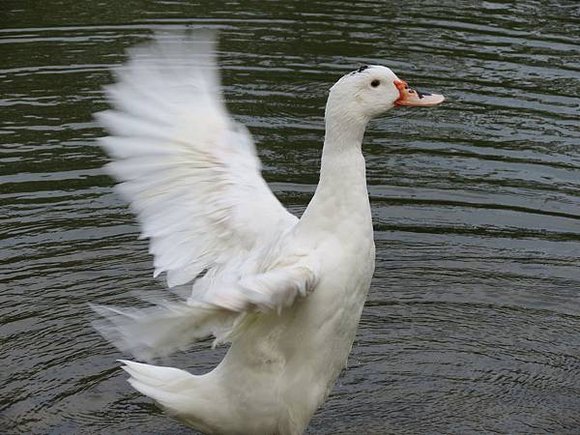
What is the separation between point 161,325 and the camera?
4801mm

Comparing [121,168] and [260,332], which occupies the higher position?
[121,168]

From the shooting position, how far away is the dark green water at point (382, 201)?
710cm

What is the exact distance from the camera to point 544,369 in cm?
742

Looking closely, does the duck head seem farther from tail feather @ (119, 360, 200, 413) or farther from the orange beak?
tail feather @ (119, 360, 200, 413)

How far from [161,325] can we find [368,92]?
65.1 inches

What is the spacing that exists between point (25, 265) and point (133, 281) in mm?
790

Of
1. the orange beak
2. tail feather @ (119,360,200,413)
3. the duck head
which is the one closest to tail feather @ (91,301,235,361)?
tail feather @ (119,360,200,413)

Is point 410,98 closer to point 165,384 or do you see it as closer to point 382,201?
point 165,384

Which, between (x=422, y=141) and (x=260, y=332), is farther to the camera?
(x=422, y=141)

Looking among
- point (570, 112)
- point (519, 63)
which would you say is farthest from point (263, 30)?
point (570, 112)

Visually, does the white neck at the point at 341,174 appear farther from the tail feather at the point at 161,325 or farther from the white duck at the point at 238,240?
the tail feather at the point at 161,325

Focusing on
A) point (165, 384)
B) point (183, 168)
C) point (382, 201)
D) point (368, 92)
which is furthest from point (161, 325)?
point (382, 201)

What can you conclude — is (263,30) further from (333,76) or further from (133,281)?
(133,281)

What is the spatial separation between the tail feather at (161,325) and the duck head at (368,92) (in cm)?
130
